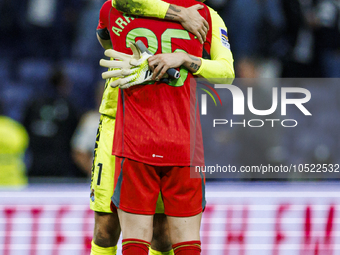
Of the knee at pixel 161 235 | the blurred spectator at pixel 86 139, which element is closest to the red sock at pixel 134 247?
the knee at pixel 161 235

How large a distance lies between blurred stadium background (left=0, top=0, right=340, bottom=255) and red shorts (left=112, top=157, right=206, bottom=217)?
1139 millimetres

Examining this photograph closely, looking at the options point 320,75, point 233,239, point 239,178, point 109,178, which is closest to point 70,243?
point 109,178

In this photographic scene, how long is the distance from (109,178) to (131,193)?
0.45 metres

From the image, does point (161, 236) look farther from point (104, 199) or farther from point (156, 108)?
point (156, 108)

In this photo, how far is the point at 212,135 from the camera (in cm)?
427

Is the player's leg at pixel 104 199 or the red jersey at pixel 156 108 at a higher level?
the red jersey at pixel 156 108

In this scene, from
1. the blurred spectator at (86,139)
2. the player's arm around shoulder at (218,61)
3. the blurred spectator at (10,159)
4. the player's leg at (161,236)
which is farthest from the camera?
the blurred spectator at (86,139)

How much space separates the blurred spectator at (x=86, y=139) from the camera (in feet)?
12.7

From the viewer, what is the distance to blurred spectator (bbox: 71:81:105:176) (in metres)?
3.88

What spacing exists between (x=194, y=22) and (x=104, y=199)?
98 centimetres

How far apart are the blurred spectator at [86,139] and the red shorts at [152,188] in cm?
211

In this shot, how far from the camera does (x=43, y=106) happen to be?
4.49 meters

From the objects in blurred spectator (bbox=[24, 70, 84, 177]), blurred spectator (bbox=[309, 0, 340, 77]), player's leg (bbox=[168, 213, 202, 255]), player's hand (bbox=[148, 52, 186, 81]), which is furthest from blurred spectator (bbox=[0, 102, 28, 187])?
blurred spectator (bbox=[309, 0, 340, 77])

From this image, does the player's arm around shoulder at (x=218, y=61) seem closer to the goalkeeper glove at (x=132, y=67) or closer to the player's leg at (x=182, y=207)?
the goalkeeper glove at (x=132, y=67)
